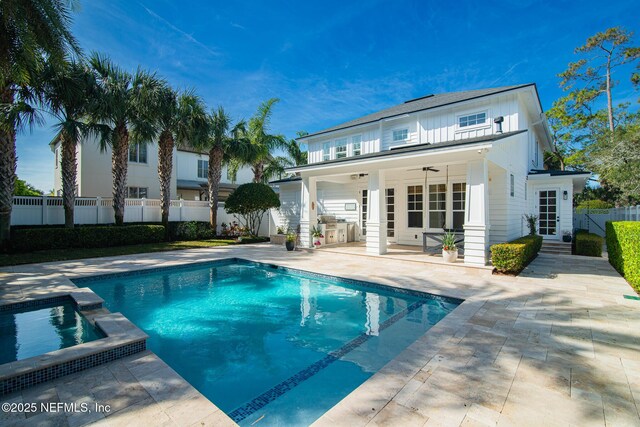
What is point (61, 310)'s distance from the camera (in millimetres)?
5484

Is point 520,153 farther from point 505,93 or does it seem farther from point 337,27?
point 337,27

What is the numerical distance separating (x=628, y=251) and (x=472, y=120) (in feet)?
22.3

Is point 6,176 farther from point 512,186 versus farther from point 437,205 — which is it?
point 512,186

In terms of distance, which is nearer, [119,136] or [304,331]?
[304,331]

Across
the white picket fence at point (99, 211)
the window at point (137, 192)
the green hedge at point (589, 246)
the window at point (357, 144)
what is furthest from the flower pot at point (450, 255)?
the window at point (137, 192)

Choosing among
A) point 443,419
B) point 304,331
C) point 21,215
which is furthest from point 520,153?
point 21,215

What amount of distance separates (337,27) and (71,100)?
11516 mm

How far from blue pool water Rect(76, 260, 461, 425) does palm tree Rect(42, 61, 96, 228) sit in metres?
6.66

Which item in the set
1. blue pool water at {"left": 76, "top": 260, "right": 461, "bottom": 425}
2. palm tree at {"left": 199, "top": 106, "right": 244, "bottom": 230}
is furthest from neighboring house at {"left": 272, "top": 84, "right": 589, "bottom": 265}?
palm tree at {"left": 199, "top": 106, "right": 244, "bottom": 230}

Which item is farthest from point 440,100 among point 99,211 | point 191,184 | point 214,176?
point 191,184

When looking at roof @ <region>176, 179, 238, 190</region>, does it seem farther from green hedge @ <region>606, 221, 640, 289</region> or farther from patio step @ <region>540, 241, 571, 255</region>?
green hedge @ <region>606, 221, 640, 289</region>

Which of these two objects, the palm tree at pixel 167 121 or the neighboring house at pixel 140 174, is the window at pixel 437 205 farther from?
the neighboring house at pixel 140 174

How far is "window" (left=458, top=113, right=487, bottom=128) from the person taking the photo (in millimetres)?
11150

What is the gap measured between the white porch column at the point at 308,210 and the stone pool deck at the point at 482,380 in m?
7.70
